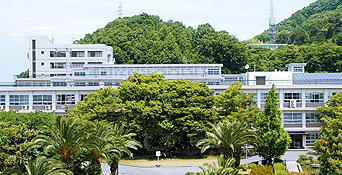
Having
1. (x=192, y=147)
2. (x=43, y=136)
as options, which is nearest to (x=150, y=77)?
(x=192, y=147)

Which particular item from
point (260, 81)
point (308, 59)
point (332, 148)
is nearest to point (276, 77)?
point (260, 81)

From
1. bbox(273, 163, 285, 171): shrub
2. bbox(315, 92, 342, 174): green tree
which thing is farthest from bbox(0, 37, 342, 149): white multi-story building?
bbox(315, 92, 342, 174): green tree

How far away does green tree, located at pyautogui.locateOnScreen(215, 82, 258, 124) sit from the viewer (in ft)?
141

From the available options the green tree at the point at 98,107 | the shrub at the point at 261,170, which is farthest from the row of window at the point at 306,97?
the green tree at the point at 98,107

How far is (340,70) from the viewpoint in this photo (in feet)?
260

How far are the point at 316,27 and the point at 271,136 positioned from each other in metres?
86.8

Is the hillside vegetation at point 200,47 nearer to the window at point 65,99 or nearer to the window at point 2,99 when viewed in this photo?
the window at point 65,99

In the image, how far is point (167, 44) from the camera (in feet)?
294

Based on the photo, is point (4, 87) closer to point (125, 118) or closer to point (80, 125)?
point (125, 118)

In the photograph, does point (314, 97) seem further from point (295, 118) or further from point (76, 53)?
point (76, 53)

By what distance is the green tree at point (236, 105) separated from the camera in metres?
43.0

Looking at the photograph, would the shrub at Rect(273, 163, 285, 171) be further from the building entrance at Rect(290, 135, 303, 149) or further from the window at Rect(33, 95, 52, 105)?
the window at Rect(33, 95, 52, 105)

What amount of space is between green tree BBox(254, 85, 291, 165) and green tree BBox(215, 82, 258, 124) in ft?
16.6

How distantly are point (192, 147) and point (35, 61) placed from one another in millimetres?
45915
